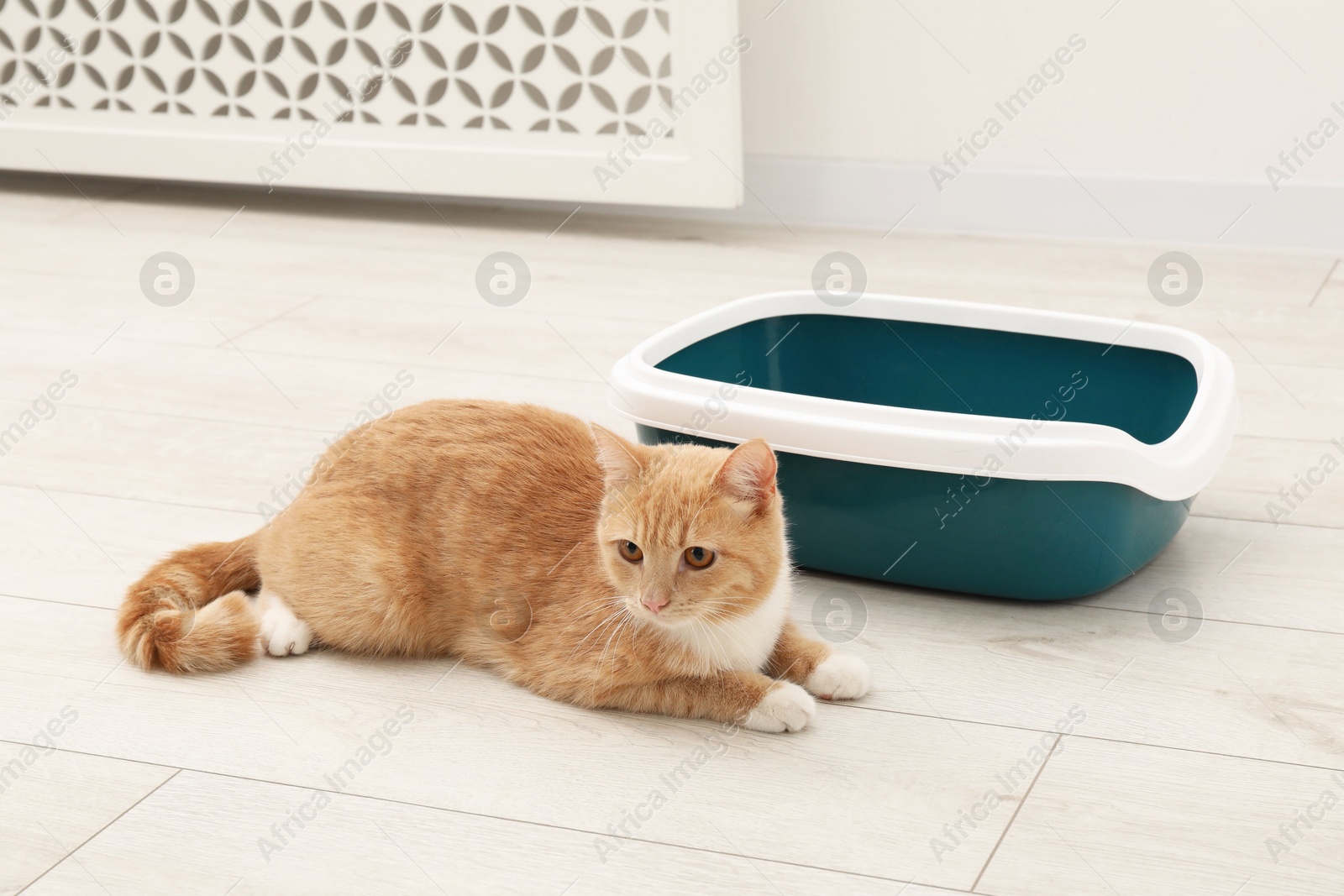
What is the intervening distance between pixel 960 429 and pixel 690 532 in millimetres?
328

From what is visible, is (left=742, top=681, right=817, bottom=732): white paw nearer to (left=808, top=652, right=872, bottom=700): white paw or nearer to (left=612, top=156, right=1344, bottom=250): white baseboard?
(left=808, top=652, right=872, bottom=700): white paw

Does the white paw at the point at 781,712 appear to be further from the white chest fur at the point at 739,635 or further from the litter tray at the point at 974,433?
the litter tray at the point at 974,433

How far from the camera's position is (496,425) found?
1.29 m

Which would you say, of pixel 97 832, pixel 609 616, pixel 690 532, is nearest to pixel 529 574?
pixel 609 616

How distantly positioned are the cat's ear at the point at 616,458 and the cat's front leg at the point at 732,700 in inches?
7.7

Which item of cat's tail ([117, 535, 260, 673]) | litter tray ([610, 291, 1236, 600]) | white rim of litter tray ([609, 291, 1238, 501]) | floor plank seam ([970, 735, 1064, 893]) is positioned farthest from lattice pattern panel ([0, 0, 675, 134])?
floor plank seam ([970, 735, 1064, 893])

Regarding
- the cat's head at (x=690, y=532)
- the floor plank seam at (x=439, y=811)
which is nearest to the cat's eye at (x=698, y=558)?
the cat's head at (x=690, y=532)

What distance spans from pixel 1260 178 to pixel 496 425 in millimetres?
1869

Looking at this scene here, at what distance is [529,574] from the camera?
1204 millimetres

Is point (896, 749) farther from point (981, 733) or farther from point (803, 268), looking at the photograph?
point (803, 268)

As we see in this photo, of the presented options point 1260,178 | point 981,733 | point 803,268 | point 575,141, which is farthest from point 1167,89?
point 981,733

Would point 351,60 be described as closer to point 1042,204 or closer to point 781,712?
point 1042,204

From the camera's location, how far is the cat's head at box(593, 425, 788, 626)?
1.08 metres

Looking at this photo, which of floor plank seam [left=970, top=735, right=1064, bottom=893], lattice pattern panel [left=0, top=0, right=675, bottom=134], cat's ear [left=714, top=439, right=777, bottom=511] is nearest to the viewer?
floor plank seam [left=970, top=735, right=1064, bottom=893]
